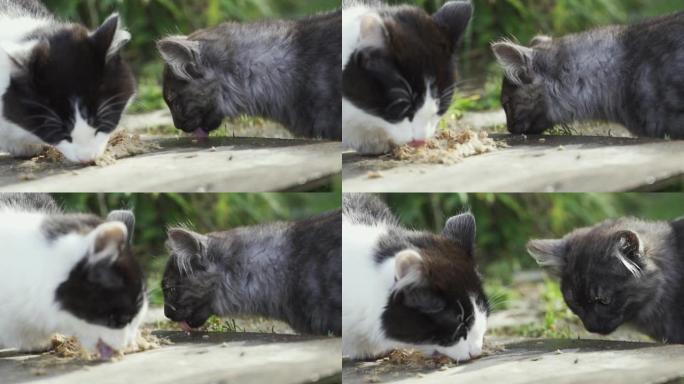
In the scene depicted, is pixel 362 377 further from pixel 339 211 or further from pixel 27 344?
pixel 27 344

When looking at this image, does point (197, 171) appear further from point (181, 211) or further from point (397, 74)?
point (181, 211)

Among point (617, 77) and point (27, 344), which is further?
point (617, 77)

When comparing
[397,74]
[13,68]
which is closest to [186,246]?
[13,68]

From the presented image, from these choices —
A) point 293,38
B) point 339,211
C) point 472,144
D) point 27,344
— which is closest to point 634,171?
point 472,144

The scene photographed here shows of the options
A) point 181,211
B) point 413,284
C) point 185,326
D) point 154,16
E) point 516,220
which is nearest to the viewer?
point 413,284

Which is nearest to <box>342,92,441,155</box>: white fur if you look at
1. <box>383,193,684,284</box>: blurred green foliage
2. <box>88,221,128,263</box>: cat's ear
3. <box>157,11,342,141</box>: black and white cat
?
<box>157,11,342,141</box>: black and white cat

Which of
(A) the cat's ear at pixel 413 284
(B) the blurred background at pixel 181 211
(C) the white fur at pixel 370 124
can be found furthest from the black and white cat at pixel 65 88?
(B) the blurred background at pixel 181 211

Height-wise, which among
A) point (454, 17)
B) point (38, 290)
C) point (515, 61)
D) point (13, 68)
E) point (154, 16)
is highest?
point (154, 16)
